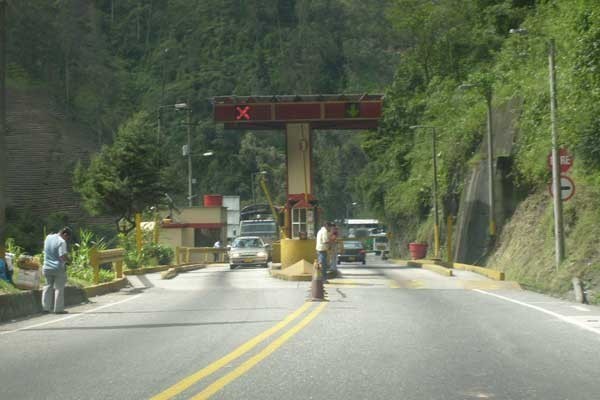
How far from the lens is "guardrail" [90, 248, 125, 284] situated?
26031 mm

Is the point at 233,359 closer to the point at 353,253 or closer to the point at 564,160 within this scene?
the point at 564,160

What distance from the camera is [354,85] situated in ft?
377

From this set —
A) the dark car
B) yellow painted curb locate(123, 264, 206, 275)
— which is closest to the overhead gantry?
yellow painted curb locate(123, 264, 206, 275)

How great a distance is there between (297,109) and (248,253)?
8.85 meters

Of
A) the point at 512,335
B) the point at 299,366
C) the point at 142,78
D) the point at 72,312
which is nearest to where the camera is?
the point at 299,366

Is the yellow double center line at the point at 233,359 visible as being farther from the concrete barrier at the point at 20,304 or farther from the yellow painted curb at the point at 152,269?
the yellow painted curb at the point at 152,269

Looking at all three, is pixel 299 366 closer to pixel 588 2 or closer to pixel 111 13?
pixel 588 2

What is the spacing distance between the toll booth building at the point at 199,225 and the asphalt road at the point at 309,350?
43.4m

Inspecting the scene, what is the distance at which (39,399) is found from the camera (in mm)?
8789

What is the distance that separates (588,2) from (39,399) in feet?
69.1

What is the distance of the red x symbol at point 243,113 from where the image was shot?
42188mm

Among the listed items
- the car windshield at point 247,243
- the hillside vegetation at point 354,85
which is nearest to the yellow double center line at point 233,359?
the hillside vegetation at point 354,85

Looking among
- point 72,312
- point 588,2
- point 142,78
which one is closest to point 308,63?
point 142,78

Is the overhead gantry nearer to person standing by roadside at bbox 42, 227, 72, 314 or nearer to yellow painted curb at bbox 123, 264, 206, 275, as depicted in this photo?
yellow painted curb at bbox 123, 264, 206, 275
